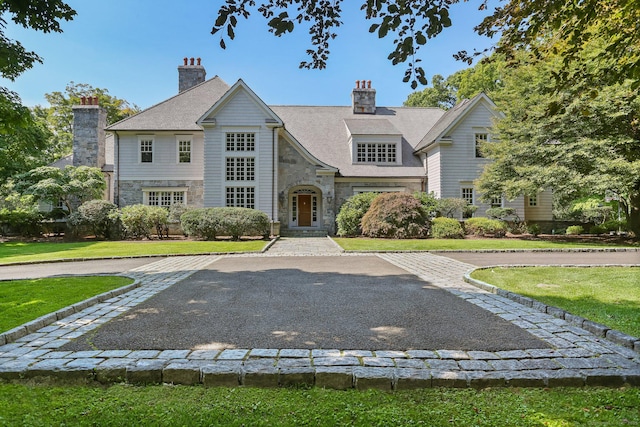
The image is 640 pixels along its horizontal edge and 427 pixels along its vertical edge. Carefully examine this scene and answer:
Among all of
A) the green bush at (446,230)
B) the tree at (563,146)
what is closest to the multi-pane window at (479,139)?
the tree at (563,146)

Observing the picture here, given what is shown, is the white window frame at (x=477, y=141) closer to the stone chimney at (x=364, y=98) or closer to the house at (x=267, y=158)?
the house at (x=267, y=158)

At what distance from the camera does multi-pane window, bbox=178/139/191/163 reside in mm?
23078

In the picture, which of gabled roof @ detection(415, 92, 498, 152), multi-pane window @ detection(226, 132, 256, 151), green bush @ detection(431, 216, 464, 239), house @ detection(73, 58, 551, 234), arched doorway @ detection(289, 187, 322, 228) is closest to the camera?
green bush @ detection(431, 216, 464, 239)

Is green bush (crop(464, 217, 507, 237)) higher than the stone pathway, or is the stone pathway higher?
green bush (crop(464, 217, 507, 237))

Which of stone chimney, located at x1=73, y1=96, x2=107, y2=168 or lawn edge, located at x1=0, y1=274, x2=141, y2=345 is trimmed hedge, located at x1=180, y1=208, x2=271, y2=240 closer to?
stone chimney, located at x1=73, y1=96, x2=107, y2=168

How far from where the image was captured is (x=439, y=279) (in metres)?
8.32

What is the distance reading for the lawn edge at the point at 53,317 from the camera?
4379 millimetres

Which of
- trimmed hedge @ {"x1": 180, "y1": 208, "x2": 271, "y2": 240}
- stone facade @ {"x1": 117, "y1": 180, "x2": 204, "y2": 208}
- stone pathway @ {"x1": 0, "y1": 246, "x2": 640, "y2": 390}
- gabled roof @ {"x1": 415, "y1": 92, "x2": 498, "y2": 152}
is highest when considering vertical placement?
gabled roof @ {"x1": 415, "y1": 92, "x2": 498, "y2": 152}

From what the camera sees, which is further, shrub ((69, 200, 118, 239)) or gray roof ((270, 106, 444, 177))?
gray roof ((270, 106, 444, 177))

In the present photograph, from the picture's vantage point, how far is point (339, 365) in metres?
3.50

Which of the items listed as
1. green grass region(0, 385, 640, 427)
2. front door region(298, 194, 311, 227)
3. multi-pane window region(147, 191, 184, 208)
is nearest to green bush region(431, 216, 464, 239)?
front door region(298, 194, 311, 227)

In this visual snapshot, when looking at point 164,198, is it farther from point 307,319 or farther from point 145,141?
point 307,319

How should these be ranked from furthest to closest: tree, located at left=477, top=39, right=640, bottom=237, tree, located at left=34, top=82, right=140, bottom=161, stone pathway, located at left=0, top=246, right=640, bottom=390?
tree, located at left=34, top=82, right=140, bottom=161, tree, located at left=477, top=39, right=640, bottom=237, stone pathway, located at left=0, top=246, right=640, bottom=390

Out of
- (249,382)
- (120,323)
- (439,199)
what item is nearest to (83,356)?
(120,323)
